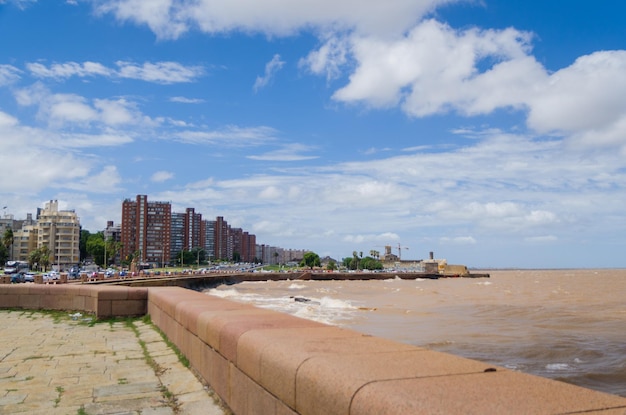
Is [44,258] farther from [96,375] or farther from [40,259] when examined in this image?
[96,375]

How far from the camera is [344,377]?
2.62m

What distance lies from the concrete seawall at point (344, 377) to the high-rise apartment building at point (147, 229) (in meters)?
153

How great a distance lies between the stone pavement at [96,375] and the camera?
485 cm

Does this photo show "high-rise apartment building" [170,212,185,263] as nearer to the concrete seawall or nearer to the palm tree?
the palm tree

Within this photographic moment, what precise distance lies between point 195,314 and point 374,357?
335 cm

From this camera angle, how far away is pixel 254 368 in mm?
3699

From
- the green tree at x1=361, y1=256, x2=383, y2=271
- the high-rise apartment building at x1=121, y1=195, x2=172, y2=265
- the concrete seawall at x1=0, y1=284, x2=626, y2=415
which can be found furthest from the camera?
the green tree at x1=361, y1=256, x2=383, y2=271

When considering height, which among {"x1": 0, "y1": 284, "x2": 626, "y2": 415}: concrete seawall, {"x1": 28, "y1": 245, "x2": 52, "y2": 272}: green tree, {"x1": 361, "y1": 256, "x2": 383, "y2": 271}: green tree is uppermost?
{"x1": 0, "y1": 284, "x2": 626, "y2": 415}: concrete seawall

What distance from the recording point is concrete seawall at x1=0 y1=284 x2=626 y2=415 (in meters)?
2.18

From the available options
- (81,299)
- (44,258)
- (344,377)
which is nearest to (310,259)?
(44,258)

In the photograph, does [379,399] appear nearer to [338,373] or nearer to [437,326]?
[338,373]

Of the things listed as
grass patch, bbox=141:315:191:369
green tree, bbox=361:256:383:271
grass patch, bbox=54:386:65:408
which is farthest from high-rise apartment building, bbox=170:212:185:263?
grass patch, bbox=54:386:65:408

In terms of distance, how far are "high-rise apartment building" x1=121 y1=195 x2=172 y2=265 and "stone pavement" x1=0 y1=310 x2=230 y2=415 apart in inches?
5827

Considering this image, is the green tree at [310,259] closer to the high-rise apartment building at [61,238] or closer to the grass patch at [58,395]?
the high-rise apartment building at [61,238]
